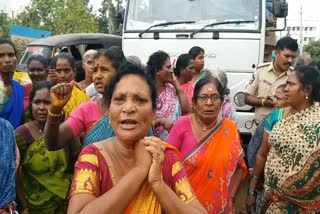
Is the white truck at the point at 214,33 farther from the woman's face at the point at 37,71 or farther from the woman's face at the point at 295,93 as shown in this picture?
the woman's face at the point at 295,93

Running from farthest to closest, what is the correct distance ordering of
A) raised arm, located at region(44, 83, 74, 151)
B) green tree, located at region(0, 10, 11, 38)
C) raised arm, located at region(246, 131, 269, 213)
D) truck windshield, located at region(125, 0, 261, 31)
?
green tree, located at region(0, 10, 11, 38), truck windshield, located at region(125, 0, 261, 31), raised arm, located at region(246, 131, 269, 213), raised arm, located at region(44, 83, 74, 151)

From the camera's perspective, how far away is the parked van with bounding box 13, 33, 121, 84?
10578 millimetres

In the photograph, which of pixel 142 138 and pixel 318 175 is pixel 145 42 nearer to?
pixel 318 175

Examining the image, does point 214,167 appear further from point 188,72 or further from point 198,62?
point 198,62

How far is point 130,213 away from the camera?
5.55 ft

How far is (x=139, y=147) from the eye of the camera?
172 centimetres

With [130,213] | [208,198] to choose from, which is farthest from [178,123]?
[130,213]

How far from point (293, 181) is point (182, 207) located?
154 cm

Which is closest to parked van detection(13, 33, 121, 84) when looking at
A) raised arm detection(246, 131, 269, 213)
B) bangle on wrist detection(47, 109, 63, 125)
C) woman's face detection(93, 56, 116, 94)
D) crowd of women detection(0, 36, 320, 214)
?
crowd of women detection(0, 36, 320, 214)


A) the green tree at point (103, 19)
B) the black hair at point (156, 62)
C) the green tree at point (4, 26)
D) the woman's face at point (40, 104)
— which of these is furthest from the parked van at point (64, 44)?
the green tree at point (103, 19)

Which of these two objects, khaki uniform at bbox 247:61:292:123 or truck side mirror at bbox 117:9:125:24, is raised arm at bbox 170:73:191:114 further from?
truck side mirror at bbox 117:9:125:24

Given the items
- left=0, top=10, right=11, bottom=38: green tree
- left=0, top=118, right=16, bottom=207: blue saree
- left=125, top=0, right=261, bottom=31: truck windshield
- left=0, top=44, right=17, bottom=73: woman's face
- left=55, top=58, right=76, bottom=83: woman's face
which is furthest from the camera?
left=0, top=10, right=11, bottom=38: green tree

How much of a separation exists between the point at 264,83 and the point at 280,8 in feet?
5.46

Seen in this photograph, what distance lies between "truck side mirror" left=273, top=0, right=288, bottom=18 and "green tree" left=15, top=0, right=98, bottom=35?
19.4m
